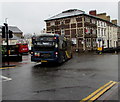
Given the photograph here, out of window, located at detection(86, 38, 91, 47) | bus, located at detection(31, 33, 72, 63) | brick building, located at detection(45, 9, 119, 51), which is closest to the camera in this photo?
bus, located at detection(31, 33, 72, 63)

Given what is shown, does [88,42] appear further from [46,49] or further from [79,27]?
[46,49]

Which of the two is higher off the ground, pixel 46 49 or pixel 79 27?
pixel 79 27

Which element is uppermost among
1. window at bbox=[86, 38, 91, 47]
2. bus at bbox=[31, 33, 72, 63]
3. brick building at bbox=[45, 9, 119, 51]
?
brick building at bbox=[45, 9, 119, 51]

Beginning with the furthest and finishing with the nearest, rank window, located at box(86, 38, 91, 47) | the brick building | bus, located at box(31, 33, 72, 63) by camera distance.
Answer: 1. window, located at box(86, 38, 91, 47)
2. the brick building
3. bus, located at box(31, 33, 72, 63)

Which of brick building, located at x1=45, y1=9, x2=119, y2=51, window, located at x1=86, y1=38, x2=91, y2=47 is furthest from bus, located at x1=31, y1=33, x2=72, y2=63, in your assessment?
window, located at x1=86, y1=38, x2=91, y2=47

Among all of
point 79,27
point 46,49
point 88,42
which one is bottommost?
point 46,49

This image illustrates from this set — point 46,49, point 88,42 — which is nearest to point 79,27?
point 88,42

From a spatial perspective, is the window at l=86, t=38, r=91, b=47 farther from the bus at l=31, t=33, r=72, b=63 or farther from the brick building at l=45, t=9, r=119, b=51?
the bus at l=31, t=33, r=72, b=63

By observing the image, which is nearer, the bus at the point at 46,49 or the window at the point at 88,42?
the bus at the point at 46,49

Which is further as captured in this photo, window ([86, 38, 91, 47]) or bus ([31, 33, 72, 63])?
window ([86, 38, 91, 47])

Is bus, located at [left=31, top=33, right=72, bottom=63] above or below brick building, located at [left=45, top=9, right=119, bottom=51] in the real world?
below

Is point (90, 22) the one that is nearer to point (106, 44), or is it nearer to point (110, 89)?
point (106, 44)

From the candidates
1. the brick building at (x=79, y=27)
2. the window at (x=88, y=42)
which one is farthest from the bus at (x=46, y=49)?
the window at (x=88, y=42)

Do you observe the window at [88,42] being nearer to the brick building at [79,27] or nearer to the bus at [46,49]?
the brick building at [79,27]
